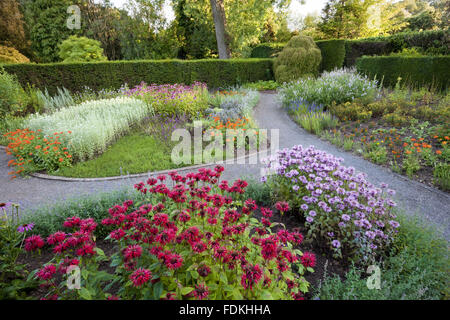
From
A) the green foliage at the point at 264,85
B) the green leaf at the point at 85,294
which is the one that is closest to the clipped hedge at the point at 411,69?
the green foliage at the point at 264,85

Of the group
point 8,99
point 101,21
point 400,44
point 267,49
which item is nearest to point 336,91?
point 400,44

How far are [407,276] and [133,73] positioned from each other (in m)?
12.4

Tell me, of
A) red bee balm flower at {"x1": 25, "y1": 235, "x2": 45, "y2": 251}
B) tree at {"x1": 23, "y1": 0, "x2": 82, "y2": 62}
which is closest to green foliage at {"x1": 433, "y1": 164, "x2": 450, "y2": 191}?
red bee balm flower at {"x1": 25, "y1": 235, "x2": 45, "y2": 251}

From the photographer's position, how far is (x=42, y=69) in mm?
10180

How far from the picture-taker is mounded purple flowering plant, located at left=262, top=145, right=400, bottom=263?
2359 mm

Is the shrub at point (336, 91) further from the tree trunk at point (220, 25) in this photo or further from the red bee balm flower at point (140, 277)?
the red bee balm flower at point (140, 277)

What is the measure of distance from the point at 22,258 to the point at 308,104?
8572 millimetres

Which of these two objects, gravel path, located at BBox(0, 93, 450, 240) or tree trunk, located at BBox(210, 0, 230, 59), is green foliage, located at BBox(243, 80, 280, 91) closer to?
tree trunk, located at BBox(210, 0, 230, 59)

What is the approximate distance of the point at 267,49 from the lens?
58.9 feet

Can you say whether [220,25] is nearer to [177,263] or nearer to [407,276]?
[407,276]

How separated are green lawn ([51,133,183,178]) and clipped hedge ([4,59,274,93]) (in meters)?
6.66

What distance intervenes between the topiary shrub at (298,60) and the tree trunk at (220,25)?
4.31 metres

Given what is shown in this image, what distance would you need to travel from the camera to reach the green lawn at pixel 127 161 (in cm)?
471
